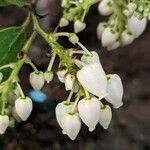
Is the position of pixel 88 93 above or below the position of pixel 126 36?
above

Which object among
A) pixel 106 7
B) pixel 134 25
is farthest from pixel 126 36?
pixel 106 7

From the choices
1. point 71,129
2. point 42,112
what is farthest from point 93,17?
point 71,129

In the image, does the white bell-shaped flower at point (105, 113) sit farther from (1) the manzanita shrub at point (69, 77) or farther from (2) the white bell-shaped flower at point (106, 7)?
(2) the white bell-shaped flower at point (106, 7)

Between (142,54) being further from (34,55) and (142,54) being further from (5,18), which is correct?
(34,55)

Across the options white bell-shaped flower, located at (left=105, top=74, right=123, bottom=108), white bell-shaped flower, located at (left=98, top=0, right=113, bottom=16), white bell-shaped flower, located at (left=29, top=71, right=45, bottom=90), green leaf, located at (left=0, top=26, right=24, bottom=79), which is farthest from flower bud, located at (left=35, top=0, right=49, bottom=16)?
white bell-shaped flower, located at (left=105, top=74, right=123, bottom=108)

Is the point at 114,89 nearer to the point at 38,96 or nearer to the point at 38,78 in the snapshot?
the point at 38,78

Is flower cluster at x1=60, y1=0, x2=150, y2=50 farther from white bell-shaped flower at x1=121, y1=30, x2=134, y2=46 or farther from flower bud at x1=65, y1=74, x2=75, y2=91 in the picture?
flower bud at x1=65, y1=74, x2=75, y2=91
